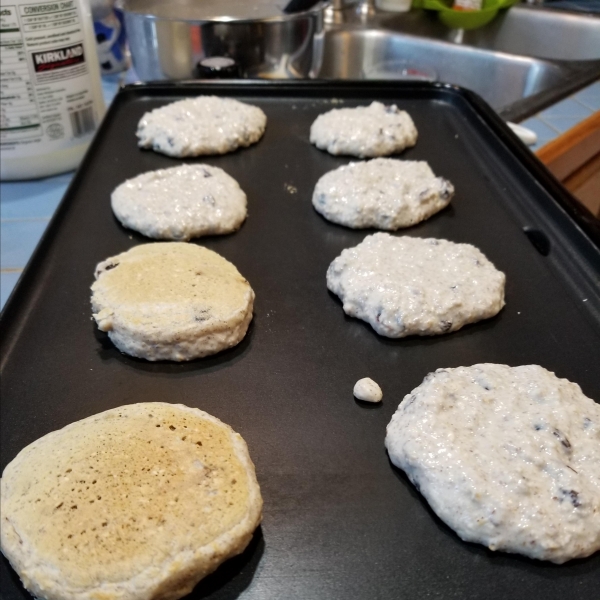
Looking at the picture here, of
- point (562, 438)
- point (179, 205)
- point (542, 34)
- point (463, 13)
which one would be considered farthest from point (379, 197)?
point (542, 34)

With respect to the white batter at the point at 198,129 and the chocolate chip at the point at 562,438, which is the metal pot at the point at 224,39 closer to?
the white batter at the point at 198,129

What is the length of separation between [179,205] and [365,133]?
0.45m

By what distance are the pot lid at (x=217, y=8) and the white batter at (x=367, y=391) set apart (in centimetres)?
112

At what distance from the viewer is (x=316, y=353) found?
84 centimetres

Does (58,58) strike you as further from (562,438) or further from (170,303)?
(562,438)

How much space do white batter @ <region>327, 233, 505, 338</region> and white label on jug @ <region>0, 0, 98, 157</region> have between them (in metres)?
0.69

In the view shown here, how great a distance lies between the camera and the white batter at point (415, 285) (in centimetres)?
86

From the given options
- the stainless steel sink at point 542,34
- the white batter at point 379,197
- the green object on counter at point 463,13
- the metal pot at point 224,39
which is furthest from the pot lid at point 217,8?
the stainless steel sink at point 542,34

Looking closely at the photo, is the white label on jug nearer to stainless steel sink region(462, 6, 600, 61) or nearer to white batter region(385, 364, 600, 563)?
white batter region(385, 364, 600, 563)

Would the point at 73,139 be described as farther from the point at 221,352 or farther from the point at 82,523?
the point at 82,523

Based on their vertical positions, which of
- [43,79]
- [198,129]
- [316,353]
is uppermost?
[43,79]

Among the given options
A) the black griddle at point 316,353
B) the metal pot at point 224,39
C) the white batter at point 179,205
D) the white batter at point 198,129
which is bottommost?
the black griddle at point 316,353

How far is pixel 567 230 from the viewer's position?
1.01m

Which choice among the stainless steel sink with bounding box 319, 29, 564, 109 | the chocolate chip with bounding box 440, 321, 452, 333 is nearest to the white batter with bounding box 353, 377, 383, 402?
the chocolate chip with bounding box 440, 321, 452, 333
